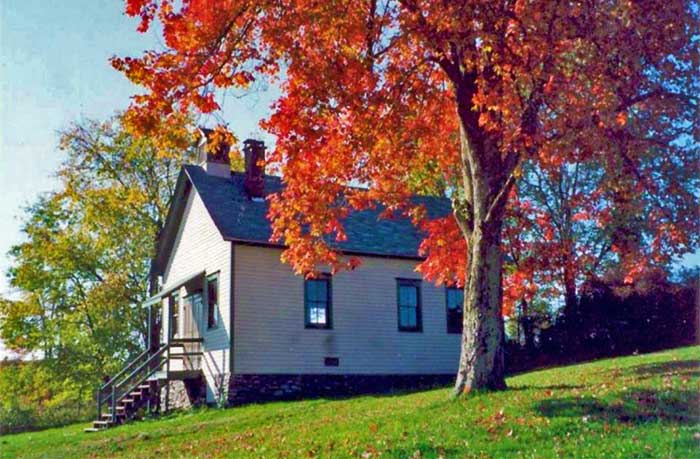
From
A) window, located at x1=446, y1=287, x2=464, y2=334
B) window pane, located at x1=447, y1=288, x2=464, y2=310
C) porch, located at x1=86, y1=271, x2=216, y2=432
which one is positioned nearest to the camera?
porch, located at x1=86, y1=271, x2=216, y2=432

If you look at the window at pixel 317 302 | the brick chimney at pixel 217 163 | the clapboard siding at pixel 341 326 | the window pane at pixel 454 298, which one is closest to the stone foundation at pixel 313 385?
the clapboard siding at pixel 341 326

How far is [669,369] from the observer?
16062 mm

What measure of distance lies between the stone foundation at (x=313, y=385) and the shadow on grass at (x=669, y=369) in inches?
245

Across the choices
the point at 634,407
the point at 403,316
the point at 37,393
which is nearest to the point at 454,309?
the point at 403,316

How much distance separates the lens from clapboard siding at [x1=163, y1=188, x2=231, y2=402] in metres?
22.4

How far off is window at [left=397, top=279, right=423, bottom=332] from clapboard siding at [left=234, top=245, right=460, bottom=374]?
198 mm

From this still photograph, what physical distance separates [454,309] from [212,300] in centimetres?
782

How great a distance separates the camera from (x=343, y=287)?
24.0m

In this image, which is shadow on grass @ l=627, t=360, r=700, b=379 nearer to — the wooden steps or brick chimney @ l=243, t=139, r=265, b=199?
the wooden steps

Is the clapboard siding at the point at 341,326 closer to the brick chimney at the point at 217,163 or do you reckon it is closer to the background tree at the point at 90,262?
the brick chimney at the point at 217,163

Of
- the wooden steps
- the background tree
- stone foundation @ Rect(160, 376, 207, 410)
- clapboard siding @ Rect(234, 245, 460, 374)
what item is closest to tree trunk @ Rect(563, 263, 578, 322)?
clapboard siding @ Rect(234, 245, 460, 374)

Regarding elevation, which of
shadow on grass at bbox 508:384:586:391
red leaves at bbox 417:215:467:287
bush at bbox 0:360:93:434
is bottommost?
bush at bbox 0:360:93:434

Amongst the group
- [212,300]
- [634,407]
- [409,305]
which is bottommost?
[634,407]

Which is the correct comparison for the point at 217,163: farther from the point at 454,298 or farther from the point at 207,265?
the point at 454,298
